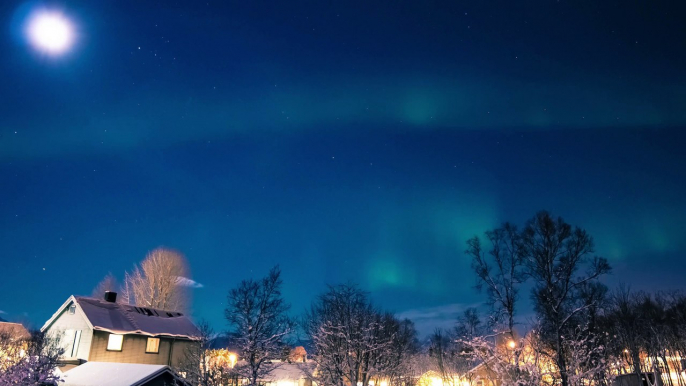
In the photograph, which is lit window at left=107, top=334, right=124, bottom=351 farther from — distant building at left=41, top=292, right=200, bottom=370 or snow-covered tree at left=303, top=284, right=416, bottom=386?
snow-covered tree at left=303, top=284, right=416, bottom=386

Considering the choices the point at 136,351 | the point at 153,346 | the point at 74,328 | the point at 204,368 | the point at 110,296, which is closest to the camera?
the point at 204,368

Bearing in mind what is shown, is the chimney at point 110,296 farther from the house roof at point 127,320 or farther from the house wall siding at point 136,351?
the house wall siding at point 136,351

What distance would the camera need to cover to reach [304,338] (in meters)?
46.4

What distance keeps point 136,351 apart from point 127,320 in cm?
302

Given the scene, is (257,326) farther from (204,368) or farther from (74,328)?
(74,328)

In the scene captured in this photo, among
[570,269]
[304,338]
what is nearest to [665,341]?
[570,269]

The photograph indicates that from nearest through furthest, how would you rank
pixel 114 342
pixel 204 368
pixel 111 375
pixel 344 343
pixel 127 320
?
pixel 204 368, pixel 111 375, pixel 344 343, pixel 114 342, pixel 127 320

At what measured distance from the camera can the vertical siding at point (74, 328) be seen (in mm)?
36253

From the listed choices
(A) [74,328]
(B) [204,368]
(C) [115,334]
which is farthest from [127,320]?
(B) [204,368]

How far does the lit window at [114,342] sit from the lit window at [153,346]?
8.52 feet

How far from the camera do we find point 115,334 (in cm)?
3766

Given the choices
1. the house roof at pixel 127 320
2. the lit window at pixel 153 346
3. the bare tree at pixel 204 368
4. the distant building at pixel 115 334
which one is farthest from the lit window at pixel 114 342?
the bare tree at pixel 204 368

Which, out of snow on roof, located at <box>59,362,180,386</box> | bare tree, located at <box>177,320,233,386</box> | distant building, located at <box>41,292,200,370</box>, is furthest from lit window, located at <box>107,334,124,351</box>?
snow on roof, located at <box>59,362,180,386</box>

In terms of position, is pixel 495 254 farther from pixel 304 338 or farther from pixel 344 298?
pixel 304 338
